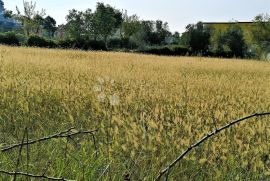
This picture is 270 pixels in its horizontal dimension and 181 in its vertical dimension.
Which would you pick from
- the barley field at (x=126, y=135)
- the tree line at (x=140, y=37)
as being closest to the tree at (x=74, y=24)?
the tree line at (x=140, y=37)

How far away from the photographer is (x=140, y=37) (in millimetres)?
56812

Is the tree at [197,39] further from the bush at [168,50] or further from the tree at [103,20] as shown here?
the tree at [103,20]

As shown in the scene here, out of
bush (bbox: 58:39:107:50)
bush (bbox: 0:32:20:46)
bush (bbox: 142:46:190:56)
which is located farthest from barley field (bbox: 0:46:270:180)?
bush (bbox: 142:46:190:56)

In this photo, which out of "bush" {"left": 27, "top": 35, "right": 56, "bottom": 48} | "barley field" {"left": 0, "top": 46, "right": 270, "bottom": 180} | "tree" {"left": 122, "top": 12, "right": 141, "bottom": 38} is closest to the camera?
"barley field" {"left": 0, "top": 46, "right": 270, "bottom": 180}

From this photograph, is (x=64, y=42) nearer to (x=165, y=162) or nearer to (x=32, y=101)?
(x=32, y=101)

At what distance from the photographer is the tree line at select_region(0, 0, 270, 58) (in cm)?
3869

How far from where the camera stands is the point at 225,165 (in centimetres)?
416

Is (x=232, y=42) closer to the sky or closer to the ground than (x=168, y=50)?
closer to the sky

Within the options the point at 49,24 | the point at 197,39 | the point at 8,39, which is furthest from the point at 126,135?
the point at 49,24

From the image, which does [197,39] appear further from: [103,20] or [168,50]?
[103,20]

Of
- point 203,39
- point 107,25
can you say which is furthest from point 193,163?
point 107,25

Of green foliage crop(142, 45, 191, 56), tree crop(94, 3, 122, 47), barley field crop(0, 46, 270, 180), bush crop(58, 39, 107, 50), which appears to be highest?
tree crop(94, 3, 122, 47)

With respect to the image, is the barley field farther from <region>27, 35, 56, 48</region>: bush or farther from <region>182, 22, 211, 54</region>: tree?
<region>182, 22, 211, 54</region>: tree

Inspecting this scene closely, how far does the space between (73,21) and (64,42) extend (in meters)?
31.5
